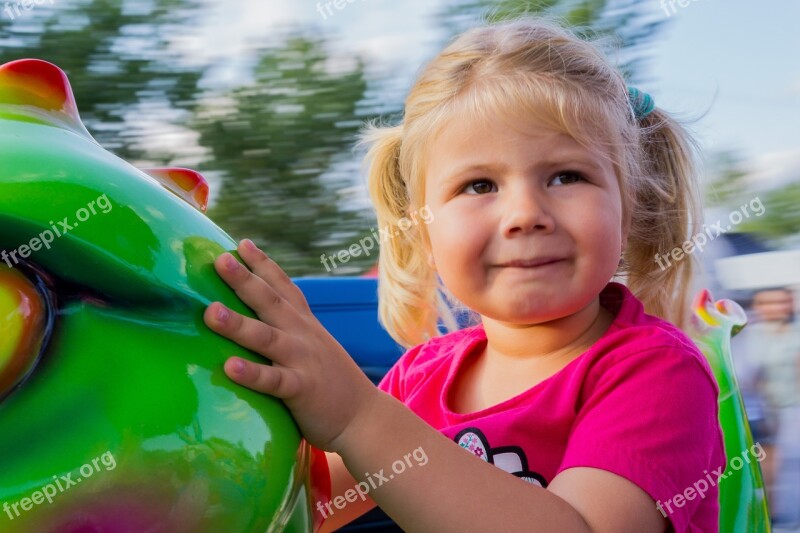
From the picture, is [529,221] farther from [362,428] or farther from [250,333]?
[250,333]

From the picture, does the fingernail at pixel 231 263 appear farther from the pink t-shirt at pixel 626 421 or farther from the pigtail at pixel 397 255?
the pigtail at pixel 397 255

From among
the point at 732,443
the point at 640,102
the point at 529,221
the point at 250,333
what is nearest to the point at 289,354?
the point at 250,333

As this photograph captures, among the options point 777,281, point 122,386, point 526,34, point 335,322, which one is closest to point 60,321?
point 122,386

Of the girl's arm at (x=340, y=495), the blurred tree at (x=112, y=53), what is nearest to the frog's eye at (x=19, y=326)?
the girl's arm at (x=340, y=495)

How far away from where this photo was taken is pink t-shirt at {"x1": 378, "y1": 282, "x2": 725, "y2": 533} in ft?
3.88

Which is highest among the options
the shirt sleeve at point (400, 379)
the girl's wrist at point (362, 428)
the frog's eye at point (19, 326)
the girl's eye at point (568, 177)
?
the frog's eye at point (19, 326)

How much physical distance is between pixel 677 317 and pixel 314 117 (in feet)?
10.8

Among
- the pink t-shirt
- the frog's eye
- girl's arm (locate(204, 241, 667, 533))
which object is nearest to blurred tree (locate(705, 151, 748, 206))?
the pink t-shirt

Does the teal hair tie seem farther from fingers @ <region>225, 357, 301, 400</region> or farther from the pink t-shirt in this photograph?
fingers @ <region>225, 357, 301, 400</region>

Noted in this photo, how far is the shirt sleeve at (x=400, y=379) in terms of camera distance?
166 cm

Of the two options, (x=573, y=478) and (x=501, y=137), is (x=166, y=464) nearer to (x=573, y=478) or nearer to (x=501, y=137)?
(x=573, y=478)

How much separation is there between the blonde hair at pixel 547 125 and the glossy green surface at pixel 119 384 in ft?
2.04

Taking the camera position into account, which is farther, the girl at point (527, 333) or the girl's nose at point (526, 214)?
the girl's nose at point (526, 214)

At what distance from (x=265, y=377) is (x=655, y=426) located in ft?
1.81
